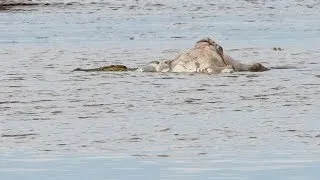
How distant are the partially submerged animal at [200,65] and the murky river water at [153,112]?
0.52 m

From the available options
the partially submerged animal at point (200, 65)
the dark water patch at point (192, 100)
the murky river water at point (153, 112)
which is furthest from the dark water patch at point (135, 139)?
the partially submerged animal at point (200, 65)

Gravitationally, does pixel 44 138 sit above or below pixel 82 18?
above

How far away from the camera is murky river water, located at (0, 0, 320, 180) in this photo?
42.3 feet

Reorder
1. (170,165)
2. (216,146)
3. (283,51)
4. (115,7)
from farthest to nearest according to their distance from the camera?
(115,7)
(283,51)
(216,146)
(170,165)

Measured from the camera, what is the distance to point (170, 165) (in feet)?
42.0

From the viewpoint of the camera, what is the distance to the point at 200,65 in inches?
993

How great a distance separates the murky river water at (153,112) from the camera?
12.9m

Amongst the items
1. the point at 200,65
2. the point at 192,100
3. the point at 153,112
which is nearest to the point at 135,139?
the point at 153,112

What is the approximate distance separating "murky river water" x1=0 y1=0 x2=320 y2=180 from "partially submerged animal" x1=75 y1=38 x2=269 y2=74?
518 millimetres

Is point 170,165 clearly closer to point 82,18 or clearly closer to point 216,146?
point 216,146

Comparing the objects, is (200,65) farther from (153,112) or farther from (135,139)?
(135,139)

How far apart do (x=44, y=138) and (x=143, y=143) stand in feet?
3.74

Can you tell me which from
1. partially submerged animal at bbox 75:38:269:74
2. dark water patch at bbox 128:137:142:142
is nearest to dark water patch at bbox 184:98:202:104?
dark water patch at bbox 128:137:142:142

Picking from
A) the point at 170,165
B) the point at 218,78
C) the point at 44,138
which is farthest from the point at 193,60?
the point at 170,165
